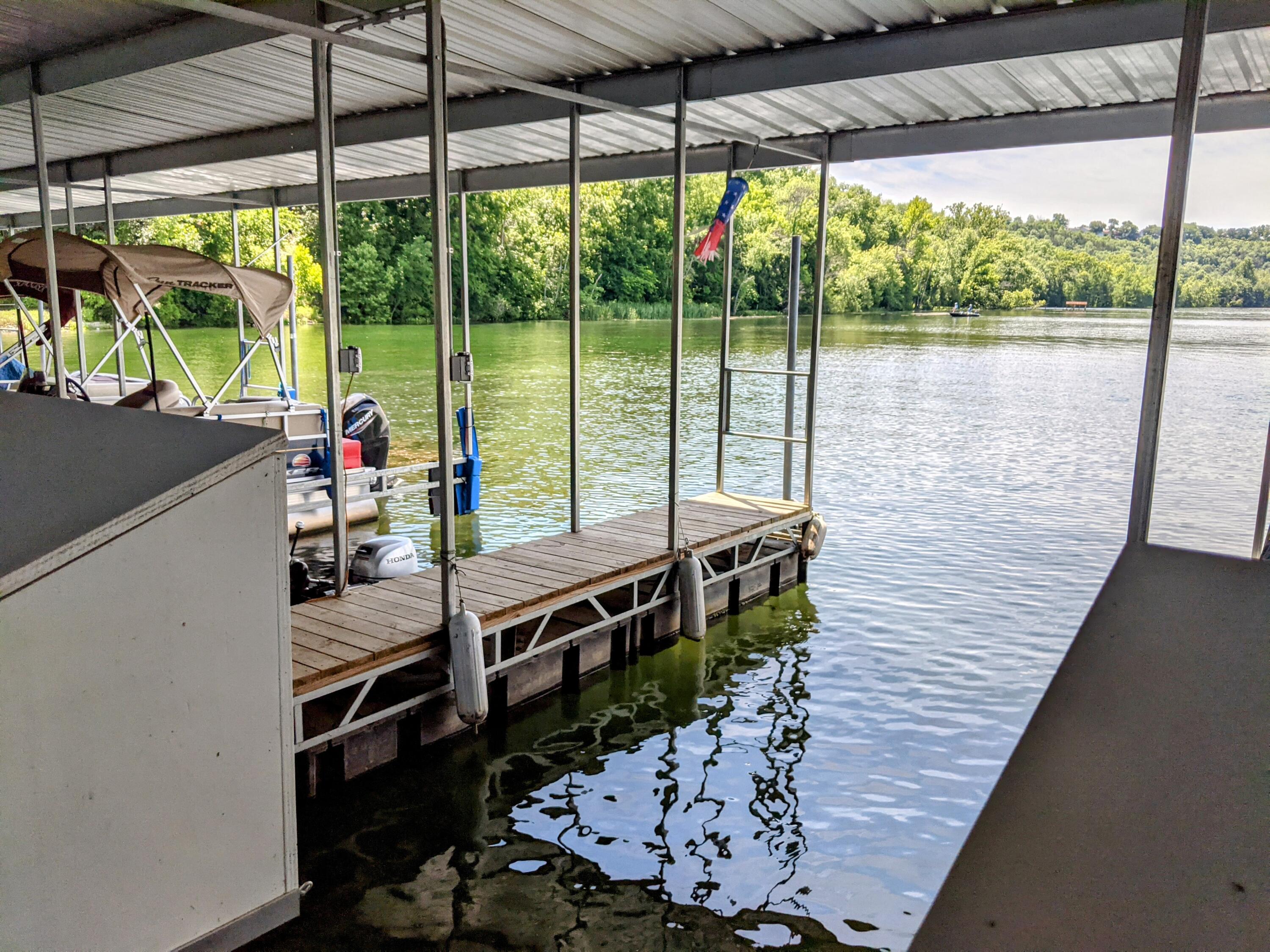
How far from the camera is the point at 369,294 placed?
Result: 37969 millimetres

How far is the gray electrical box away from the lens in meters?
5.19

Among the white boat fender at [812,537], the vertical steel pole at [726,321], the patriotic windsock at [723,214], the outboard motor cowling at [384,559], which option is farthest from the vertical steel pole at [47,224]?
the white boat fender at [812,537]

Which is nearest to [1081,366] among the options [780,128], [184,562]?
[780,128]

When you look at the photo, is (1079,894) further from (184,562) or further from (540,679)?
(540,679)

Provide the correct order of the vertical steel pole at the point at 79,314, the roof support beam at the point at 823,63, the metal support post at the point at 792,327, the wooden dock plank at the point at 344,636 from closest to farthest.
Answer: the roof support beam at the point at 823,63, the wooden dock plank at the point at 344,636, the metal support post at the point at 792,327, the vertical steel pole at the point at 79,314

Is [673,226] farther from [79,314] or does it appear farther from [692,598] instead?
[79,314]

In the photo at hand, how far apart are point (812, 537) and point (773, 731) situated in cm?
329

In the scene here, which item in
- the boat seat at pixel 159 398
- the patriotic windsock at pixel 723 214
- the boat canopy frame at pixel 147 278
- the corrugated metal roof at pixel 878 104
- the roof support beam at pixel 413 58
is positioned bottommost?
the boat seat at pixel 159 398

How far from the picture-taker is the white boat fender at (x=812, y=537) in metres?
9.02

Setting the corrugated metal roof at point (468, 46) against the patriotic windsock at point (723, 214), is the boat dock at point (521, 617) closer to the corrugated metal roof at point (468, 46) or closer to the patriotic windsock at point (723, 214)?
the patriotic windsock at point (723, 214)

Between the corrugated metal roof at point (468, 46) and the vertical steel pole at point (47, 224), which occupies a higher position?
the corrugated metal roof at point (468, 46)

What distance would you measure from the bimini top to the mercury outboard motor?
1493mm

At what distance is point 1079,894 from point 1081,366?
36.9 meters

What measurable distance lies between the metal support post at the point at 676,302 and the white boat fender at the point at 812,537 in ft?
6.61
